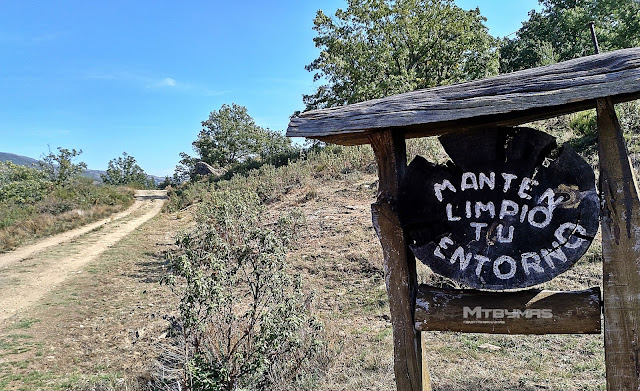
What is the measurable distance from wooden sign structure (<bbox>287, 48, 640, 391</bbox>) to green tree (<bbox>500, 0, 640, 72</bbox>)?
1860 cm

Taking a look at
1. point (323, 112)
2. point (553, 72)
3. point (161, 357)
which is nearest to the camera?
point (553, 72)

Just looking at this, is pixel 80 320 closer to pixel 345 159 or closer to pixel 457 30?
pixel 345 159

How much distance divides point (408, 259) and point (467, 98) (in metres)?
0.83

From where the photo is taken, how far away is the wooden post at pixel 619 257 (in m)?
1.68

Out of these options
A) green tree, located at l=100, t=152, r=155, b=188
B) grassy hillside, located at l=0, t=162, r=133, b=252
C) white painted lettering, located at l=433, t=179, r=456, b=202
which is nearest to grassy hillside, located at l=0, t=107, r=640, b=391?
white painted lettering, located at l=433, t=179, r=456, b=202

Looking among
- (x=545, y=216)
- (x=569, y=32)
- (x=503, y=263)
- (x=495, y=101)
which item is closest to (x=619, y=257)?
(x=545, y=216)

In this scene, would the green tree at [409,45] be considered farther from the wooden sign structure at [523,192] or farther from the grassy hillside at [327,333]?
the wooden sign structure at [523,192]

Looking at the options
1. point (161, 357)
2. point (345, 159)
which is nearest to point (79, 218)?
point (345, 159)

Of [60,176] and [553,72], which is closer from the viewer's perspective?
[553,72]

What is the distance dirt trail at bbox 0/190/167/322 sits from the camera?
774 centimetres

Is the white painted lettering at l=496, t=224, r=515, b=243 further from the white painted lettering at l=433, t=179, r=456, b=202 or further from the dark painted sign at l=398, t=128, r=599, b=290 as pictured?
the white painted lettering at l=433, t=179, r=456, b=202

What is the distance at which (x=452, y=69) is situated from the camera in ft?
62.3

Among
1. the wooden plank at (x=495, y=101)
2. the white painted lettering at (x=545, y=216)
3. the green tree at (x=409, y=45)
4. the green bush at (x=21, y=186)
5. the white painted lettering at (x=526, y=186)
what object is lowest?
the white painted lettering at (x=545, y=216)

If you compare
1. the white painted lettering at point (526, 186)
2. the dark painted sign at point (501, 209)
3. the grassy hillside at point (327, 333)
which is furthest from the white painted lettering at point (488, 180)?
the grassy hillside at point (327, 333)
